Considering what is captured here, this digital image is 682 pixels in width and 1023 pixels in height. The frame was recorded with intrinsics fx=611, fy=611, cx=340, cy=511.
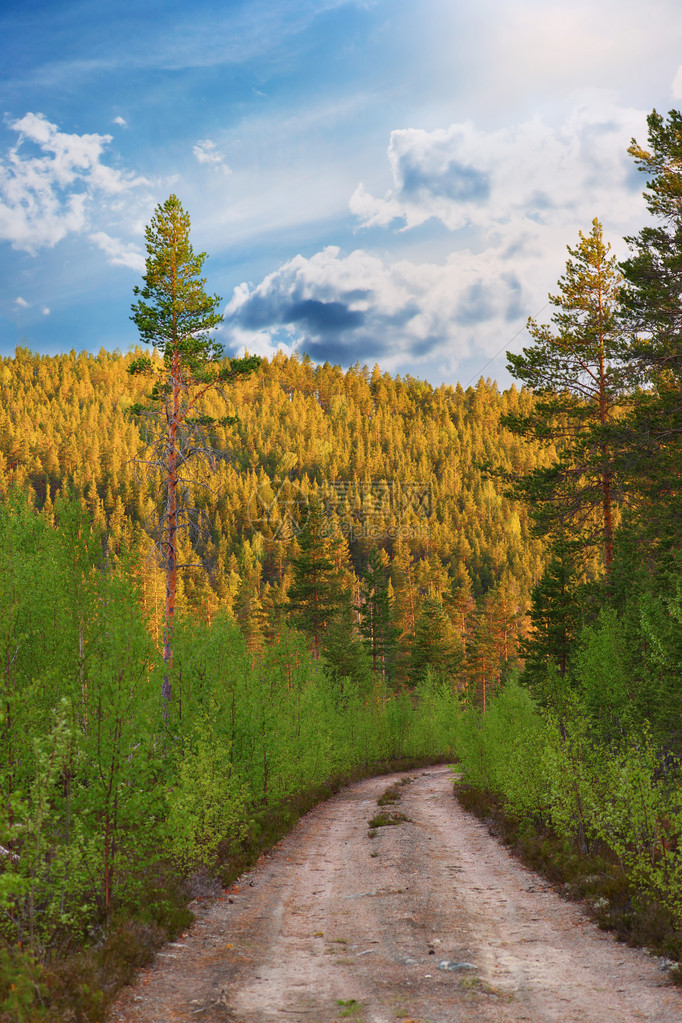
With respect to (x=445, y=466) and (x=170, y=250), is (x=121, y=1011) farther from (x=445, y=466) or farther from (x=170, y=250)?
(x=445, y=466)

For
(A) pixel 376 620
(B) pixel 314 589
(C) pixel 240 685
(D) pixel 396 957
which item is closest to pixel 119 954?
(D) pixel 396 957

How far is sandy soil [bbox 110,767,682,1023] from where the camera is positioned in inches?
271

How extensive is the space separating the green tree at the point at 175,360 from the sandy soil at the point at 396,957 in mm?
9346

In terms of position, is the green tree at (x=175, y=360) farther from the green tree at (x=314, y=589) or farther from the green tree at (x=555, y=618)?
the green tree at (x=314, y=589)

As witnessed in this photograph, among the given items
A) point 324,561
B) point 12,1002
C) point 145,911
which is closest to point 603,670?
point 145,911

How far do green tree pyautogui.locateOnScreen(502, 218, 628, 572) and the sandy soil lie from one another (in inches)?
466

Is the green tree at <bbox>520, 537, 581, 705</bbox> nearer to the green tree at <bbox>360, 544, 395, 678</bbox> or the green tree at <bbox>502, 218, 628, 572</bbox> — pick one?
the green tree at <bbox>502, 218, 628, 572</bbox>

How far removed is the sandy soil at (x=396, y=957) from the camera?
6.88 meters

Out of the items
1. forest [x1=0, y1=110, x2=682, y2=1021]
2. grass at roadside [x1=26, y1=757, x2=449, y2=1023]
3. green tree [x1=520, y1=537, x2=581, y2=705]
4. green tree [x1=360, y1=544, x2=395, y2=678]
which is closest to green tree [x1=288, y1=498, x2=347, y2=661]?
forest [x1=0, y1=110, x2=682, y2=1021]

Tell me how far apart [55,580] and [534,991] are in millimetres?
10777

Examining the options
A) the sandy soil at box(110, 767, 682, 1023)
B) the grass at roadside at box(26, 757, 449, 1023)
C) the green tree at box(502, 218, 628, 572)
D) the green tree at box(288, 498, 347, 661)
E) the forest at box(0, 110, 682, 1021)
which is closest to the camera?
the grass at roadside at box(26, 757, 449, 1023)

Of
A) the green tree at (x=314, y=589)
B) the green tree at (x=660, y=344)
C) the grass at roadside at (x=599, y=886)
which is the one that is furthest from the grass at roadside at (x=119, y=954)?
the green tree at (x=314, y=589)

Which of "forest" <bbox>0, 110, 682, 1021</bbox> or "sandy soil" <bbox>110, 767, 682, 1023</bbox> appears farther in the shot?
"forest" <bbox>0, 110, 682, 1021</bbox>

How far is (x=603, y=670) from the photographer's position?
18.8 meters
